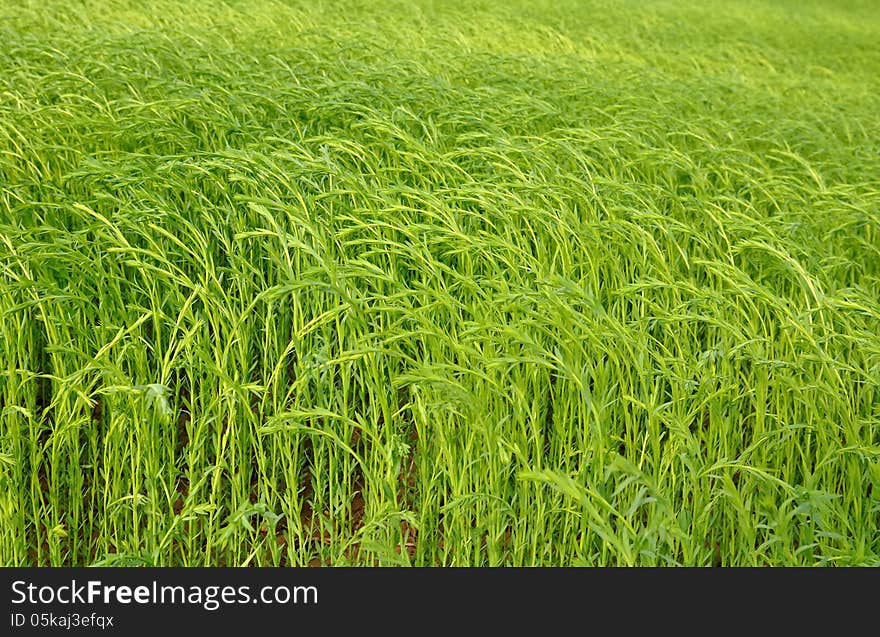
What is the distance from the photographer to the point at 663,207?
3.54 meters

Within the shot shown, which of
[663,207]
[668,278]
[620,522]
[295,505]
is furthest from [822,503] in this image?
[663,207]

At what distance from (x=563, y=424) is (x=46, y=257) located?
4.58 feet

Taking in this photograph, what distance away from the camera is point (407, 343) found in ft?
7.64

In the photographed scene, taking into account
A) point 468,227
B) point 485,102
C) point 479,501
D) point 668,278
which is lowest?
point 479,501

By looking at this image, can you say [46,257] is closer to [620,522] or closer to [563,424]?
[563,424]

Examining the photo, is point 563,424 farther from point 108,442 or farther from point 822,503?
point 108,442

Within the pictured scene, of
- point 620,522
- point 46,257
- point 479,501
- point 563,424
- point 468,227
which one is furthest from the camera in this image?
point 468,227

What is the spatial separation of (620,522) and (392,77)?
3269mm

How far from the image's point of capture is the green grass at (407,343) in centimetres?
213

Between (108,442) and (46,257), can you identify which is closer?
(108,442)

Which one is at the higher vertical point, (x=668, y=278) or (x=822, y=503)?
(x=668, y=278)

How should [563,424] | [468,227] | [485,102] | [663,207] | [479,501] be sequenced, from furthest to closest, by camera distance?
[485,102]
[663,207]
[468,227]
[563,424]
[479,501]

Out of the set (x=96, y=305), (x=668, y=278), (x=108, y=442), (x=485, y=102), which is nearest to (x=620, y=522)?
(x=668, y=278)

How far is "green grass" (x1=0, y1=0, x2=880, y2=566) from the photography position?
213cm
